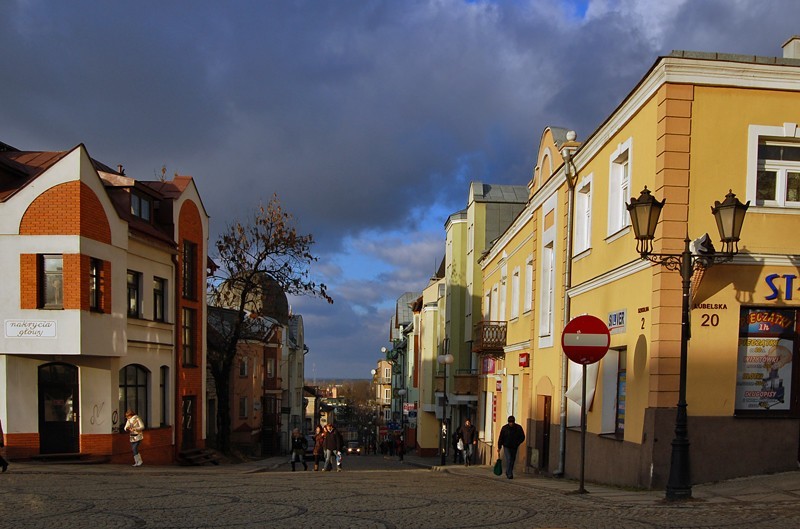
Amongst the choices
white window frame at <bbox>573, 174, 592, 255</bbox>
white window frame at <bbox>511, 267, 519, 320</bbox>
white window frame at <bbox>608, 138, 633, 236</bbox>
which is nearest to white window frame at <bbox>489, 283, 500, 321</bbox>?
white window frame at <bbox>511, 267, 519, 320</bbox>

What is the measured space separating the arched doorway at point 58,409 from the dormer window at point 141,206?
6.02 meters

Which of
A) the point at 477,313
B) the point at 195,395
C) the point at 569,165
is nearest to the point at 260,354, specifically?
the point at 477,313

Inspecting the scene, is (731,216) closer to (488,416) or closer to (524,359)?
(524,359)

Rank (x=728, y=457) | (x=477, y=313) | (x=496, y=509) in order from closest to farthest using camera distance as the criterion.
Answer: (x=496, y=509) < (x=728, y=457) < (x=477, y=313)

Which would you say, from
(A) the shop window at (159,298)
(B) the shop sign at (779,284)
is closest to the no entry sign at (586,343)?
(B) the shop sign at (779,284)

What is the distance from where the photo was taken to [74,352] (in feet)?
71.4

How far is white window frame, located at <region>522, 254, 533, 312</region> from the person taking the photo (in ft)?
82.2

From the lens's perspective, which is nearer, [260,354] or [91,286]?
[91,286]

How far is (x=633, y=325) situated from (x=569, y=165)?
5863 millimetres

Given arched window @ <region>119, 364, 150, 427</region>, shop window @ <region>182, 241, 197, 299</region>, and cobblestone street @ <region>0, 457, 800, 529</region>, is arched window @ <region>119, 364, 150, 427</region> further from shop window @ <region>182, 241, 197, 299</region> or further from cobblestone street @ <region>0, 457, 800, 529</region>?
cobblestone street @ <region>0, 457, 800, 529</region>

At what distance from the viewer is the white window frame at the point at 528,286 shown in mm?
25047

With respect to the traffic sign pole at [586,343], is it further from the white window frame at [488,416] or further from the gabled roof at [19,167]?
the white window frame at [488,416]

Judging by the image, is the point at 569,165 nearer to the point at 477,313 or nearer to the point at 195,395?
the point at 195,395

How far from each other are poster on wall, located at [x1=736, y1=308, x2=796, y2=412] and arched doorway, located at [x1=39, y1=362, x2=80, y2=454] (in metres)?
17.4
